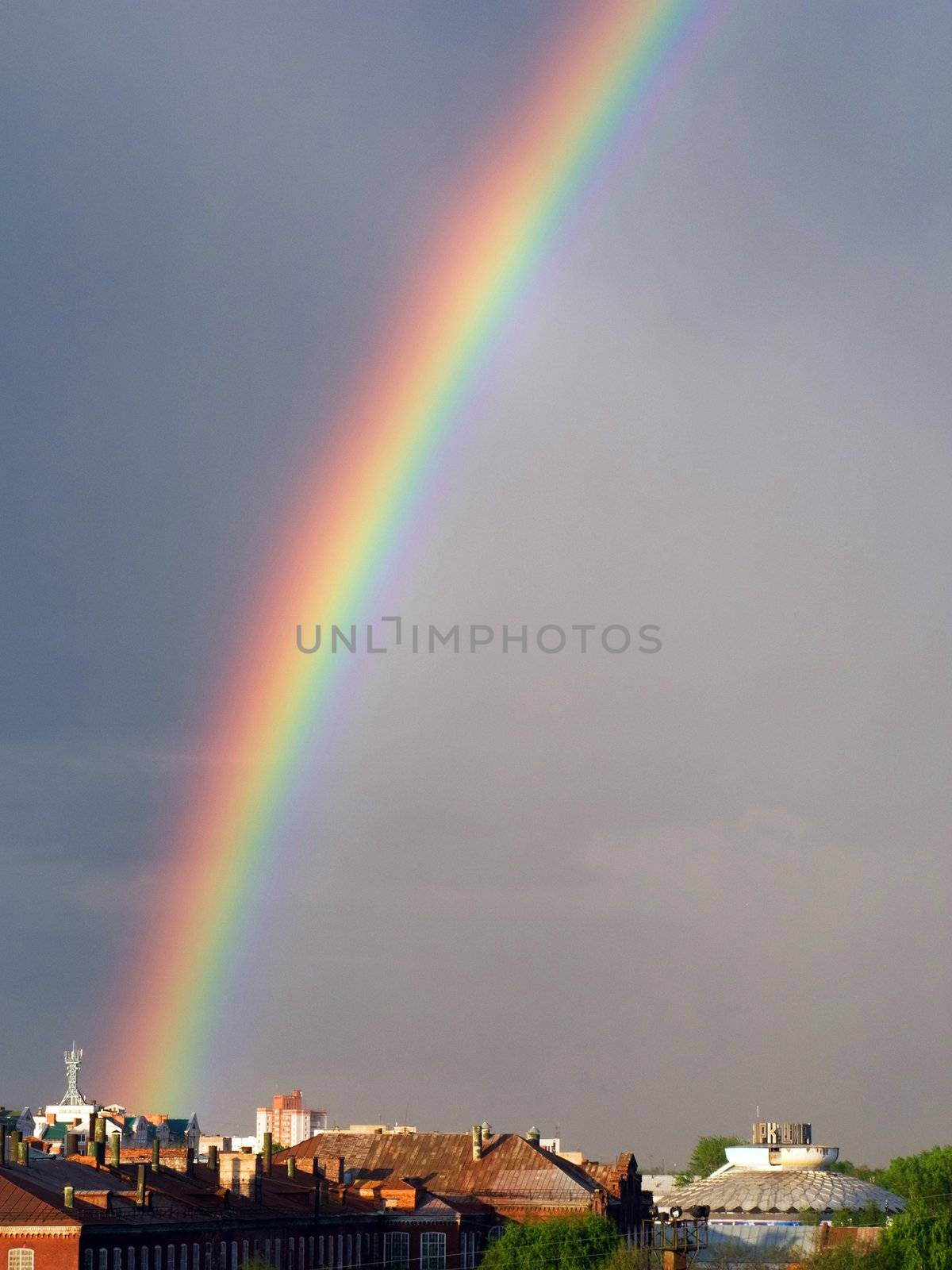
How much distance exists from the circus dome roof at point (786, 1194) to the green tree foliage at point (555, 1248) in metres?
58.7

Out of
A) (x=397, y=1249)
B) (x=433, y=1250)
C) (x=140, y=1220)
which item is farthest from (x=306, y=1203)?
(x=140, y=1220)

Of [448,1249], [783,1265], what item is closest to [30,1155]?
[448,1249]

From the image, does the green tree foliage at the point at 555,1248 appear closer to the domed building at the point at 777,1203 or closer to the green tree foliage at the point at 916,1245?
the green tree foliage at the point at 916,1245

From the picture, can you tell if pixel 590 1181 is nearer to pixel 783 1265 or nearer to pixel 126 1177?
pixel 783 1265

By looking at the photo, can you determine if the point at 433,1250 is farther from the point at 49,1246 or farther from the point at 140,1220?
the point at 49,1246

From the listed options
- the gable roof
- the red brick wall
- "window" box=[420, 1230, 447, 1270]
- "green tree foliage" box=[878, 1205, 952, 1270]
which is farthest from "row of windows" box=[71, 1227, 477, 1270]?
"green tree foliage" box=[878, 1205, 952, 1270]

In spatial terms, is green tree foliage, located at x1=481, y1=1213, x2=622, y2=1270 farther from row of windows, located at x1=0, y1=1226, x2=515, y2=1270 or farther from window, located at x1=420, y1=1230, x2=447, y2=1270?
row of windows, located at x1=0, y1=1226, x2=515, y2=1270

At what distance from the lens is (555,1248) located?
376 ft

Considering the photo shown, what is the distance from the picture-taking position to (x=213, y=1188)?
113688mm

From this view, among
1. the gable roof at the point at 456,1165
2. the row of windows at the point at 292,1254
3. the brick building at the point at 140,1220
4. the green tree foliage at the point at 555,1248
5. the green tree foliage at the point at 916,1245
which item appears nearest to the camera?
the brick building at the point at 140,1220

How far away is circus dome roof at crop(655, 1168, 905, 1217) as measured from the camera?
577 ft

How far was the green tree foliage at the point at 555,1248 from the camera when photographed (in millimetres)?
113875

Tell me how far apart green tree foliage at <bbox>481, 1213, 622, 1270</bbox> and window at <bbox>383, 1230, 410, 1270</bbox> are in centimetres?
825

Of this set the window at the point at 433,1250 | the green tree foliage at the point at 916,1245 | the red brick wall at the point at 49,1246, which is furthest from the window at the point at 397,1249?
the red brick wall at the point at 49,1246
